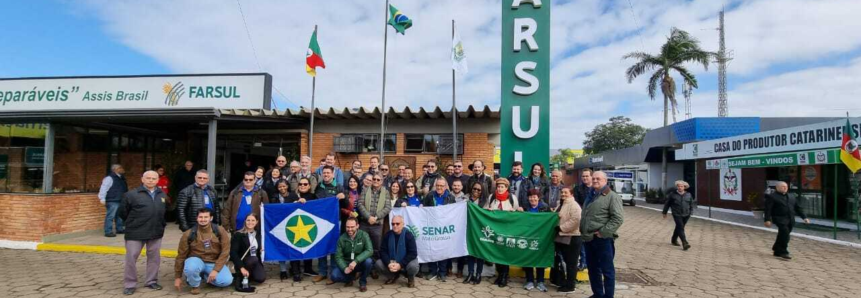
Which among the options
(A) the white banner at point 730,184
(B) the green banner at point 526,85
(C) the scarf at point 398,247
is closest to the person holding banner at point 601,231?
(C) the scarf at point 398,247

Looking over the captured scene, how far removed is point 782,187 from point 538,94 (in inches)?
200

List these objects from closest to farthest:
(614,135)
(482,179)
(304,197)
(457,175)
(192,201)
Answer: (192,201), (304,197), (482,179), (457,175), (614,135)

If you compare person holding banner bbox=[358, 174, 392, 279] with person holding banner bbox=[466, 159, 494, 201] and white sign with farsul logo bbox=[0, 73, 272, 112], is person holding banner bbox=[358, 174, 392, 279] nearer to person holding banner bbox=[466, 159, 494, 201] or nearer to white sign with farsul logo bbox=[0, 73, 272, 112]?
person holding banner bbox=[466, 159, 494, 201]

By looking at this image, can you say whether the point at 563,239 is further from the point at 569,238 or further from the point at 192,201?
the point at 192,201

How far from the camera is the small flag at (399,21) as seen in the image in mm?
9766

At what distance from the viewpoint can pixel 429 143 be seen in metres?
11.6

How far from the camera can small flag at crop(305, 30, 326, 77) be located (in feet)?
32.6

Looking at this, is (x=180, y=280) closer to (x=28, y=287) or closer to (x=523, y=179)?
(x=28, y=287)

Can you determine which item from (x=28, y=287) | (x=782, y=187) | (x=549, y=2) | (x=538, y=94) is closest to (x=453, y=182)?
(x=538, y=94)

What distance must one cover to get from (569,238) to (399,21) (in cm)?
624

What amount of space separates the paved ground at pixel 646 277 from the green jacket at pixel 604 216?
42.3 inches

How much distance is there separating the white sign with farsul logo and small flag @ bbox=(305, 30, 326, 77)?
2.82 meters

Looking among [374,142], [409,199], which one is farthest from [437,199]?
[374,142]

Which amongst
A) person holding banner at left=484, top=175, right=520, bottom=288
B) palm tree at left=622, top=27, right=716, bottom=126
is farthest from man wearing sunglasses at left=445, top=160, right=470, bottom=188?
palm tree at left=622, top=27, right=716, bottom=126
